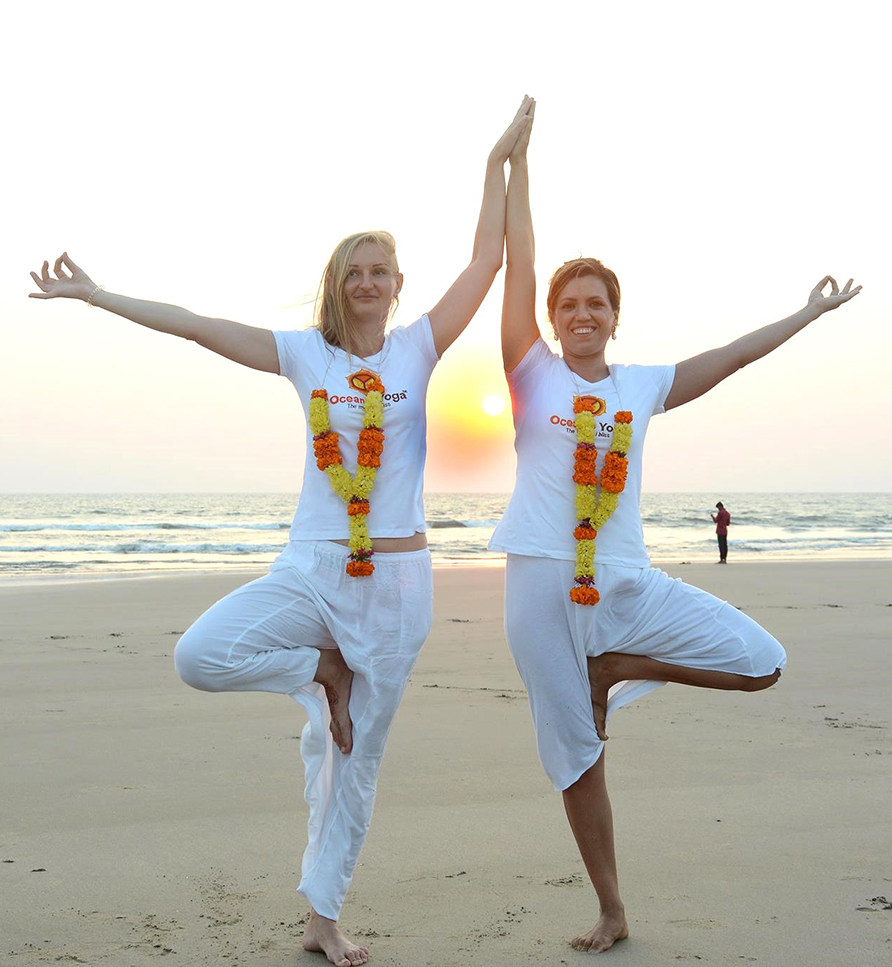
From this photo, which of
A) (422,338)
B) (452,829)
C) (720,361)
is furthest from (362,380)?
(452,829)

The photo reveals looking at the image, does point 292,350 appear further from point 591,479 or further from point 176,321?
point 591,479

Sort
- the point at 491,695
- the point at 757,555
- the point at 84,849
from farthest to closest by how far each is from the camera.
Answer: the point at 757,555
the point at 491,695
the point at 84,849

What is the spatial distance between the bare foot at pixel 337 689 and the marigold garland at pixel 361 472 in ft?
1.10

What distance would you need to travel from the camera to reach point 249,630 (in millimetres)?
3459

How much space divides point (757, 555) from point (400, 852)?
2407 cm

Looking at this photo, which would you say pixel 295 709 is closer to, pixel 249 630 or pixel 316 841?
pixel 316 841

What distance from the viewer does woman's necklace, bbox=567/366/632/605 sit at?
3686 mm

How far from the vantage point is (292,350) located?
3.78 m

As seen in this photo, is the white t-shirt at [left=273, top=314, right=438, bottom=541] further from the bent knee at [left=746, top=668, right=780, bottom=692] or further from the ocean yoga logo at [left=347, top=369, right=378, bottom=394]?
the bent knee at [left=746, top=668, right=780, bottom=692]

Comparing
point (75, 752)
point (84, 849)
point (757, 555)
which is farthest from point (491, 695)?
point (757, 555)

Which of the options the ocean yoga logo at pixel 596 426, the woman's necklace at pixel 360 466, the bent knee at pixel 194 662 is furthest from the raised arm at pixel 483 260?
the bent knee at pixel 194 662

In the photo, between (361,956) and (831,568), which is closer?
(361,956)

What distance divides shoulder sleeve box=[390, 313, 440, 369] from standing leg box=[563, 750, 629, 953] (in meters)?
1.59

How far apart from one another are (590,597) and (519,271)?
1.27 m
